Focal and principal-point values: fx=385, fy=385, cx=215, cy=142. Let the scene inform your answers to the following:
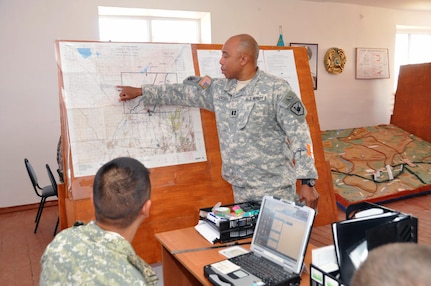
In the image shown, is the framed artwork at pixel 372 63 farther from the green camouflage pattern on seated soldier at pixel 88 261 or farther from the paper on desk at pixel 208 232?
the green camouflage pattern on seated soldier at pixel 88 261

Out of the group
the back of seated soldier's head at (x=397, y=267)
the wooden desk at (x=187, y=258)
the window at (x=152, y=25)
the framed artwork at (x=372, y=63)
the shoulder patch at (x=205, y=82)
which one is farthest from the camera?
the framed artwork at (x=372, y=63)

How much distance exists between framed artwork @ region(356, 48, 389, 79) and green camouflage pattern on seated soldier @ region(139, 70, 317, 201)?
19.6 feet

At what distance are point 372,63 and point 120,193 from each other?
7.65 m

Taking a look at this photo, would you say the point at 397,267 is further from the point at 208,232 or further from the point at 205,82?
the point at 205,82

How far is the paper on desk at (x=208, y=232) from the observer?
6.21ft

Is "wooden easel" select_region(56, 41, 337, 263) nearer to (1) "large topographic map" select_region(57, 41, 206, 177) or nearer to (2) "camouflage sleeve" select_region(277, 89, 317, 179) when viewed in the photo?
(1) "large topographic map" select_region(57, 41, 206, 177)

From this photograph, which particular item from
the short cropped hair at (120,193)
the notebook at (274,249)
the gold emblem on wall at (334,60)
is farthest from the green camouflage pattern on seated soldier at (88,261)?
the gold emblem on wall at (334,60)

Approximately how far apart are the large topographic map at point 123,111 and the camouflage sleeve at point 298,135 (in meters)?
0.80

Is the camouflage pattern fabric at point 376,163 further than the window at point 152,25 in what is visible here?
No

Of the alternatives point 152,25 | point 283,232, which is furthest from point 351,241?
point 152,25

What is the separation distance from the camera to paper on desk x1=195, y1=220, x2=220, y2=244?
6.21ft

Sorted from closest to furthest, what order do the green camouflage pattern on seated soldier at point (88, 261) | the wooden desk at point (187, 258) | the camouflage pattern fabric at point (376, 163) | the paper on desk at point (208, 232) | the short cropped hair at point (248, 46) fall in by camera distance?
1. the green camouflage pattern on seated soldier at point (88, 261)
2. the wooden desk at point (187, 258)
3. the paper on desk at point (208, 232)
4. the short cropped hair at point (248, 46)
5. the camouflage pattern fabric at point (376, 163)

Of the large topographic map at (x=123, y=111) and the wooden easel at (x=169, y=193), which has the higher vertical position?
the large topographic map at (x=123, y=111)

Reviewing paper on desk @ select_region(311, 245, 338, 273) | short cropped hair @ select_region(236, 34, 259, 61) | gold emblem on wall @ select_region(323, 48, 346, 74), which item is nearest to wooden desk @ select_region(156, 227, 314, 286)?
paper on desk @ select_region(311, 245, 338, 273)
